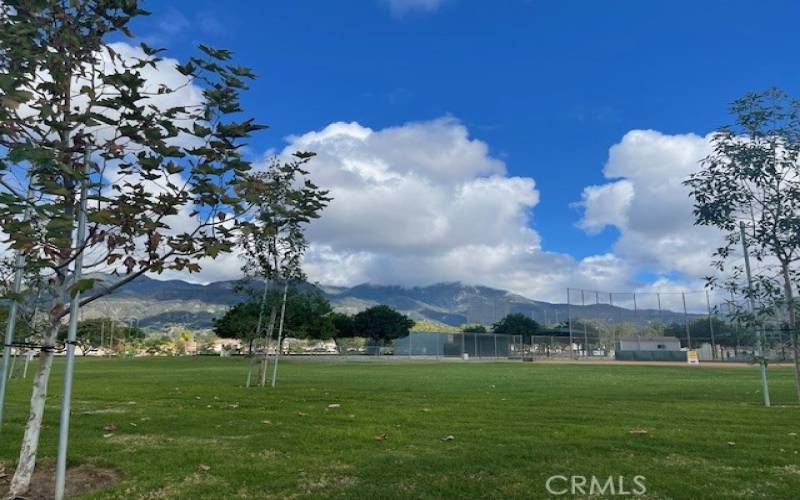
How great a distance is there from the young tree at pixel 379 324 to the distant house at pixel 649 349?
1912 inches

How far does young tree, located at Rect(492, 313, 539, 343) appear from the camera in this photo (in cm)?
11619

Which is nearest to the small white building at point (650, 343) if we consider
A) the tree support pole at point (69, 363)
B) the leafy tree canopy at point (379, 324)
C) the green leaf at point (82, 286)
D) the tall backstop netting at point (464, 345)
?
the tall backstop netting at point (464, 345)

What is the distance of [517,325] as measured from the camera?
11806cm

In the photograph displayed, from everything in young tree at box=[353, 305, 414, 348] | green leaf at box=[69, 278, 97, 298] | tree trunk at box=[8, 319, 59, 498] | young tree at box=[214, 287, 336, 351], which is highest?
young tree at box=[353, 305, 414, 348]

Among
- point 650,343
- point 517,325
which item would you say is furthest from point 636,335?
point 517,325

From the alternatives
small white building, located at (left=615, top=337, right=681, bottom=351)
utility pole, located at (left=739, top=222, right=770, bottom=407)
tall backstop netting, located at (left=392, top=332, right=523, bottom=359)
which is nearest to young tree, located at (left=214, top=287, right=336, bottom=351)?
utility pole, located at (left=739, top=222, right=770, bottom=407)

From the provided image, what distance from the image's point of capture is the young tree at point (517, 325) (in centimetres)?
11619

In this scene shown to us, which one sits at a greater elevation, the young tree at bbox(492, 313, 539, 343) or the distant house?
the young tree at bbox(492, 313, 539, 343)

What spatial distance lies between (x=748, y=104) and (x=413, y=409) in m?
10.7

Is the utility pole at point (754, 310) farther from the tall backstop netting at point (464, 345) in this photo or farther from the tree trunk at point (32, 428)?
the tall backstop netting at point (464, 345)

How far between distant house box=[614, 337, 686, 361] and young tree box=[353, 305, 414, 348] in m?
48.6

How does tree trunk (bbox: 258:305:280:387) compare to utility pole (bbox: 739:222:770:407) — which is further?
tree trunk (bbox: 258:305:280:387)

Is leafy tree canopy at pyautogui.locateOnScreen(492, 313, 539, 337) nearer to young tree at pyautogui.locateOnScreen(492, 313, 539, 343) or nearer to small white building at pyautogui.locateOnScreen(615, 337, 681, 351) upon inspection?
young tree at pyautogui.locateOnScreen(492, 313, 539, 343)

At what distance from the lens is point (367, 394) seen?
15953 millimetres
